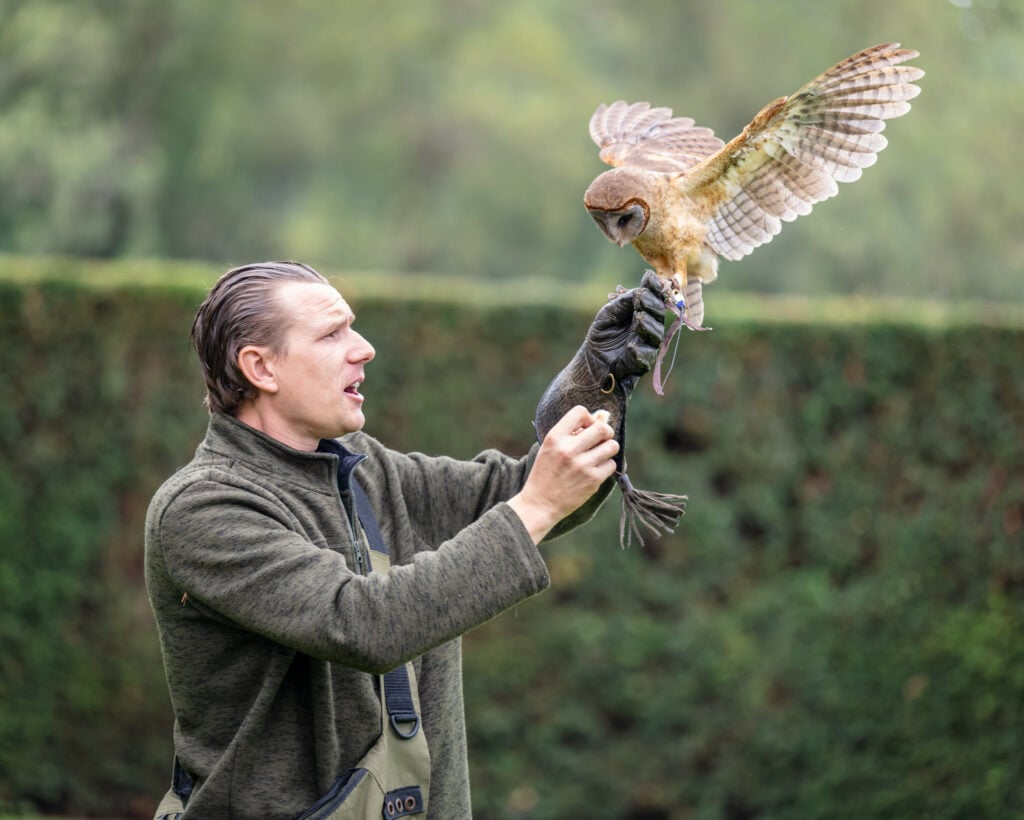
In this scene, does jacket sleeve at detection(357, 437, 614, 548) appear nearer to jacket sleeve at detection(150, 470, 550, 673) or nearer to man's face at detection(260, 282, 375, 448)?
man's face at detection(260, 282, 375, 448)

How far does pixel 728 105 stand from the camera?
1378cm

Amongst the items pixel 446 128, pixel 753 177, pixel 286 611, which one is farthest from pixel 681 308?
pixel 446 128

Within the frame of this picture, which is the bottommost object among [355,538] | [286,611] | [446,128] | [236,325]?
[286,611]

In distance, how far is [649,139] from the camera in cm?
253

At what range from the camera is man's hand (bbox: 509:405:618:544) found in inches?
73.4

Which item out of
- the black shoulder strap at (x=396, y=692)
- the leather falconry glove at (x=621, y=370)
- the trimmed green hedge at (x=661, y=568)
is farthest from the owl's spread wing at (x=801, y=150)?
the trimmed green hedge at (x=661, y=568)

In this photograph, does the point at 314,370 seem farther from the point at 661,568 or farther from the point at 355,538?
the point at 661,568

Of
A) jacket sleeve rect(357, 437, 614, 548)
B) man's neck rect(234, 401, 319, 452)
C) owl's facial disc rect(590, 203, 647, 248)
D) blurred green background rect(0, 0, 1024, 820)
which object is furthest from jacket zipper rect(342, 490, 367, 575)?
blurred green background rect(0, 0, 1024, 820)

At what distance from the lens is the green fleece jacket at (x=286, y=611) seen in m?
1.76

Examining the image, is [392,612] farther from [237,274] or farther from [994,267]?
[994,267]

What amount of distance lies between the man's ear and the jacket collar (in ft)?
0.25

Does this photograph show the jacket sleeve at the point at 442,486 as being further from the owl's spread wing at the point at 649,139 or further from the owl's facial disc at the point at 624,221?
the owl's spread wing at the point at 649,139

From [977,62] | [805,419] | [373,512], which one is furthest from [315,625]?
[977,62]

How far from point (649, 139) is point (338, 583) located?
127 centimetres
